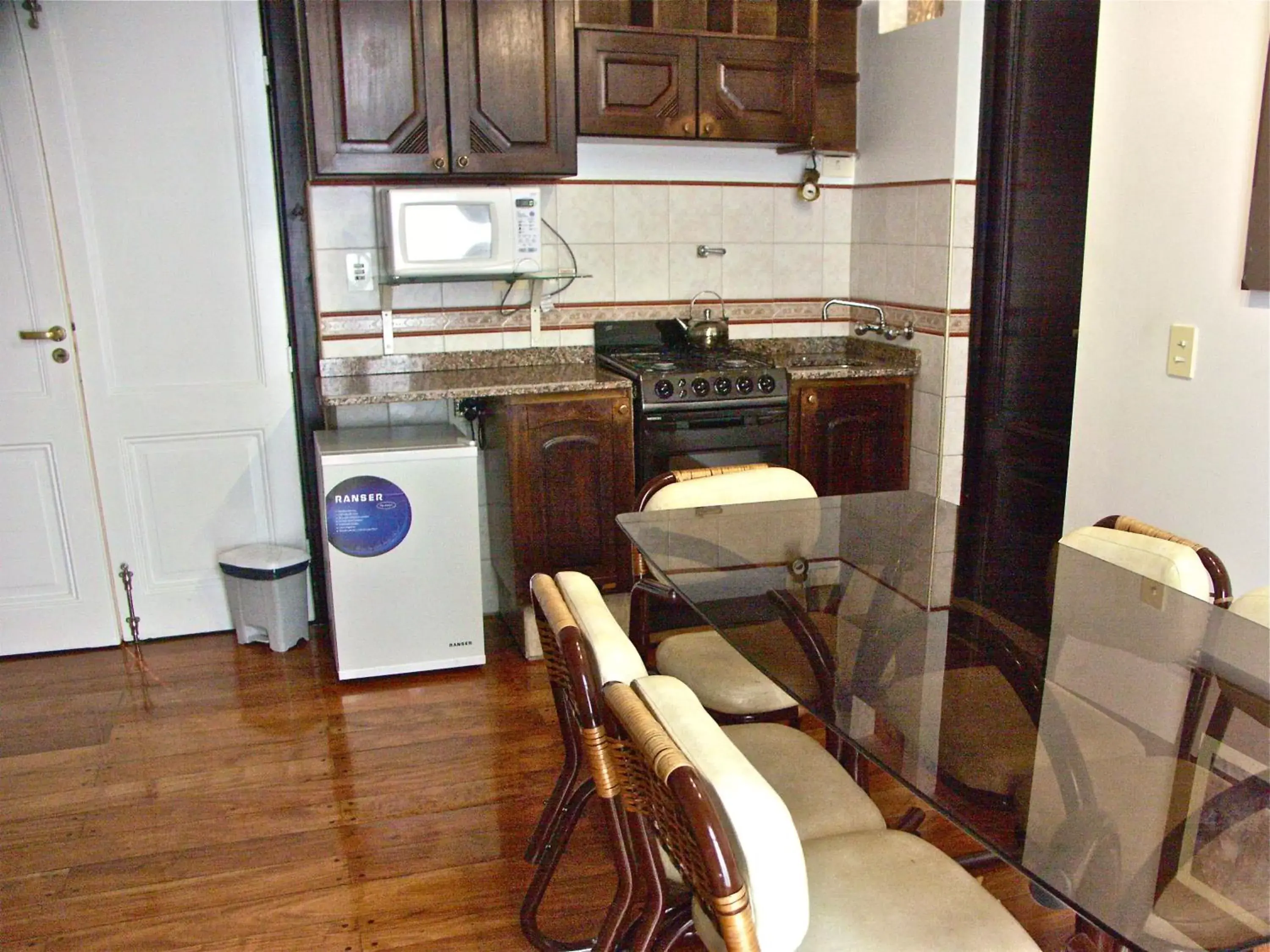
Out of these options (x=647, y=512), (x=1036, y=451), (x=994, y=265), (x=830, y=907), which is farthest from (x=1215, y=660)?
(x=994, y=265)

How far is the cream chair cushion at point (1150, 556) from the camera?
196cm

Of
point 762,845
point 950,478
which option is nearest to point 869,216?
point 950,478

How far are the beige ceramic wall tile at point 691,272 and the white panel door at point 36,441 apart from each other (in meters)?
2.07

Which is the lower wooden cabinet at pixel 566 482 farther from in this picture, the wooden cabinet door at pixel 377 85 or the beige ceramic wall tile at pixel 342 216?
the wooden cabinet door at pixel 377 85

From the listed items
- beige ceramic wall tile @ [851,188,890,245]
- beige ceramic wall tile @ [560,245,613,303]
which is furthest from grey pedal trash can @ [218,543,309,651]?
beige ceramic wall tile @ [851,188,890,245]

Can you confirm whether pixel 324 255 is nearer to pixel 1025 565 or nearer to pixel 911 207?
pixel 911 207

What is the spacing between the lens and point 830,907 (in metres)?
1.40

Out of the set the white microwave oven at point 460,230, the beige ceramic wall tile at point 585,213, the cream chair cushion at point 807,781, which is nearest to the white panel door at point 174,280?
the white microwave oven at point 460,230

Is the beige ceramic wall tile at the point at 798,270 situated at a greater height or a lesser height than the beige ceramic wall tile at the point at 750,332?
greater

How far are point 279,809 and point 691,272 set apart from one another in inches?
92.0

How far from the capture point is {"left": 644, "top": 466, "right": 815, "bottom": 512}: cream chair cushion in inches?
98.4

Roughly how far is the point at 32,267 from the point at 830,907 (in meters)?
3.20

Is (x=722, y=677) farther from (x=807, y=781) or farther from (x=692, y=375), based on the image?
(x=692, y=375)

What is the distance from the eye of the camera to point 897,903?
1.40 metres
